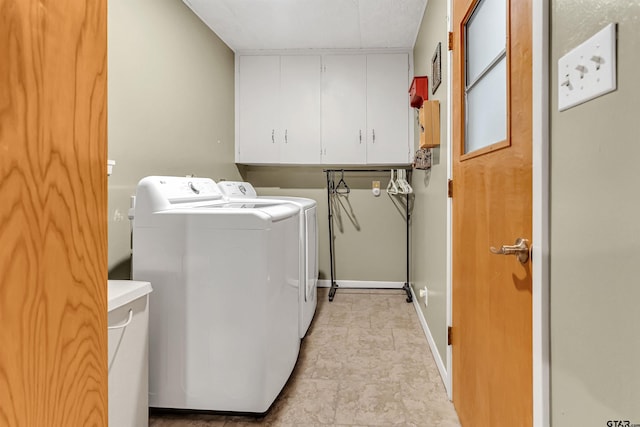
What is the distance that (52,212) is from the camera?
2.00 ft

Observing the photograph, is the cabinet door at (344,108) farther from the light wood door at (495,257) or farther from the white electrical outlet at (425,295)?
the light wood door at (495,257)

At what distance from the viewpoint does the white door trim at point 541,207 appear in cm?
81

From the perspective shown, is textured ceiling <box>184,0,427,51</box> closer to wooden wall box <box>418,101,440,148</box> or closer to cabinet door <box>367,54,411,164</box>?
cabinet door <box>367,54,411,164</box>

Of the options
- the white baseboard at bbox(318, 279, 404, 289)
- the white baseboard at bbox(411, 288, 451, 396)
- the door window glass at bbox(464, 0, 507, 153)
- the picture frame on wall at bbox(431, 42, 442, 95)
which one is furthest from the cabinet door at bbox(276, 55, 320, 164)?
the door window glass at bbox(464, 0, 507, 153)

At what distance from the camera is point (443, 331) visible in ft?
6.40

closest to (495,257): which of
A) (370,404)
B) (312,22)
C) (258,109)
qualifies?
(370,404)

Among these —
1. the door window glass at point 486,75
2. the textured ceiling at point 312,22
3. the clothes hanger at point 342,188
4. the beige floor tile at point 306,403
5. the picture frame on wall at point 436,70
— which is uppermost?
the textured ceiling at point 312,22

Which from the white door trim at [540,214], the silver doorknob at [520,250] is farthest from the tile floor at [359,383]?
the silver doorknob at [520,250]

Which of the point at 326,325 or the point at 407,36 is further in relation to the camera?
the point at 407,36

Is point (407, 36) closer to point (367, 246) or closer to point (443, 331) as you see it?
point (367, 246)

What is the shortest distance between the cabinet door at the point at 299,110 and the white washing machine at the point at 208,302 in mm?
2027
